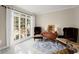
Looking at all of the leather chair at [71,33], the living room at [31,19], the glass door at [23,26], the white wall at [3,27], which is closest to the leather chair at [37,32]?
the living room at [31,19]

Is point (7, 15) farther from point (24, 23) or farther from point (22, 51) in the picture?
point (22, 51)

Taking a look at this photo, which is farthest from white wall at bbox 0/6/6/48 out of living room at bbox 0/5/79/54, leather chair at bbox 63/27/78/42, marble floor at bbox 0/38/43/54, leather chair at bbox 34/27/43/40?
leather chair at bbox 63/27/78/42

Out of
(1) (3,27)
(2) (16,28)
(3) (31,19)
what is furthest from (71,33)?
(1) (3,27)

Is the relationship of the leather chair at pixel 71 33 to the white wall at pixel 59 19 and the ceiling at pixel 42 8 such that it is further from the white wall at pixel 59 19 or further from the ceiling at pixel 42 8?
the ceiling at pixel 42 8

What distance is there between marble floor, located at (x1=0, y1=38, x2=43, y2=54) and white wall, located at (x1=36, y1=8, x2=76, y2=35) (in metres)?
0.56

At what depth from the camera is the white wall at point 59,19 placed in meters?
2.86

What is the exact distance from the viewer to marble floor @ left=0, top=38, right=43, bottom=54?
9.30 feet

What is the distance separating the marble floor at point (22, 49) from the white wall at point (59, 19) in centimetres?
56

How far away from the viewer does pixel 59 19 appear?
9.68 ft

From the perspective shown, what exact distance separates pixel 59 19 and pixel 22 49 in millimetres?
1205
